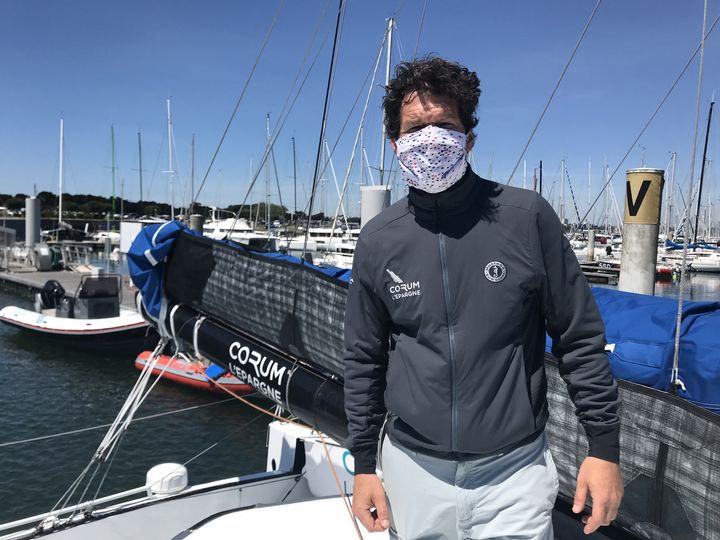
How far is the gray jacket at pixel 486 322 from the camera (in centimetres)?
151

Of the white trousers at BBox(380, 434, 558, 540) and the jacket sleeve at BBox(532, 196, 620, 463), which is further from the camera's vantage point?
the white trousers at BBox(380, 434, 558, 540)

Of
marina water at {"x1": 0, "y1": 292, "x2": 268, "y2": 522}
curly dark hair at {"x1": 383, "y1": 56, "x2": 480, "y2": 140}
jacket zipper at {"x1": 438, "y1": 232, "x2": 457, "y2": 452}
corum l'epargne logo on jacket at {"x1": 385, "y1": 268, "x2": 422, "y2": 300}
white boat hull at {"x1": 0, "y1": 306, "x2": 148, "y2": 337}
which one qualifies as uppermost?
curly dark hair at {"x1": 383, "y1": 56, "x2": 480, "y2": 140}

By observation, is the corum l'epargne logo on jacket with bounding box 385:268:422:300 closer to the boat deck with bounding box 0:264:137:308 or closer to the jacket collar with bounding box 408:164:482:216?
the jacket collar with bounding box 408:164:482:216

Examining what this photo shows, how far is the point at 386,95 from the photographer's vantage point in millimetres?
1778

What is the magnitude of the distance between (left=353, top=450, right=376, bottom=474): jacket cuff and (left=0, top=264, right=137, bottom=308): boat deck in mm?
24448

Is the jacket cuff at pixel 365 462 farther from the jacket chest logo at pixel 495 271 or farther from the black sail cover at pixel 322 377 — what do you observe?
the black sail cover at pixel 322 377

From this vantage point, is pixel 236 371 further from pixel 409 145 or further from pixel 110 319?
pixel 110 319

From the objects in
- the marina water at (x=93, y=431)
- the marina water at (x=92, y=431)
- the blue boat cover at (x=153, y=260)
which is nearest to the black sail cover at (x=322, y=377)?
the blue boat cover at (x=153, y=260)

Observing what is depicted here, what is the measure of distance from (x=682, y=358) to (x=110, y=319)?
17.1 m

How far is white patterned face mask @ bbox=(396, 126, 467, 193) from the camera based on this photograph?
5.25 ft

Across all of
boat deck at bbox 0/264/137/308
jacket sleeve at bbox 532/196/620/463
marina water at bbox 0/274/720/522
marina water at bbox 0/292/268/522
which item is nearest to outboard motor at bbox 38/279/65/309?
boat deck at bbox 0/264/137/308

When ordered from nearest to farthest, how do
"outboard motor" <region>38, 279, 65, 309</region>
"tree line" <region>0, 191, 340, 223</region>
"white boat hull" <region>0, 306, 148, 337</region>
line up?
"white boat hull" <region>0, 306, 148, 337</region> < "outboard motor" <region>38, 279, 65, 309</region> < "tree line" <region>0, 191, 340, 223</region>

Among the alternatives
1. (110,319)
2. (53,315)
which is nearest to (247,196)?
(110,319)

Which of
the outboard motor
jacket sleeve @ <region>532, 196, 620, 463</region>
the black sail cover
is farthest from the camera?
Answer: the outboard motor
